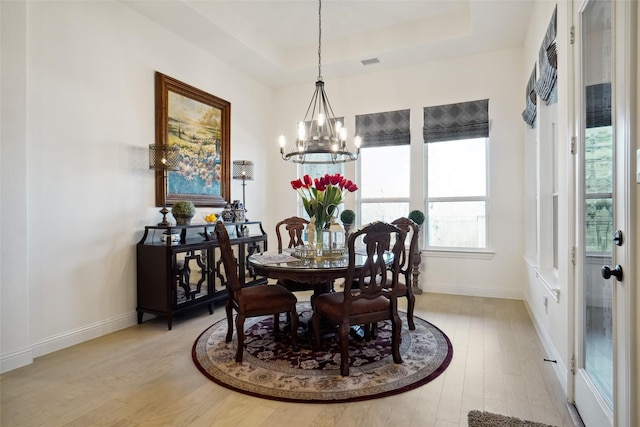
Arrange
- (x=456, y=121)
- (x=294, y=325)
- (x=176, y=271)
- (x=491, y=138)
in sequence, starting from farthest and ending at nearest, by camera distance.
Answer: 1. (x=456, y=121)
2. (x=491, y=138)
3. (x=176, y=271)
4. (x=294, y=325)

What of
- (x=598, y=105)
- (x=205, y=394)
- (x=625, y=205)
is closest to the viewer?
(x=625, y=205)

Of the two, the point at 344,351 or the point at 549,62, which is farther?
the point at 549,62

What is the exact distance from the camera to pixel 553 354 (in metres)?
2.64

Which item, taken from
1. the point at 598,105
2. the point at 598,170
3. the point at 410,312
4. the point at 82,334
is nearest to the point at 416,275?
the point at 410,312

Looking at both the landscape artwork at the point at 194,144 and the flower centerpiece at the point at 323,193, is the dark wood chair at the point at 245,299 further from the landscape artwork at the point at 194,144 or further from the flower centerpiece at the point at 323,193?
the landscape artwork at the point at 194,144

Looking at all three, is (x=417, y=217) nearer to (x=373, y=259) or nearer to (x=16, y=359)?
(x=373, y=259)

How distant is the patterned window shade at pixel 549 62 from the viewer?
2.52 metres

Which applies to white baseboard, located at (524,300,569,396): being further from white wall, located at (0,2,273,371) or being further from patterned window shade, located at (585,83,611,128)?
white wall, located at (0,2,273,371)

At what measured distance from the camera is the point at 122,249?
3537mm

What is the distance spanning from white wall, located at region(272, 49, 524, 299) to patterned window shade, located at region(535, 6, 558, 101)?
1.60 metres

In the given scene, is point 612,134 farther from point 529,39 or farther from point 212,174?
point 212,174

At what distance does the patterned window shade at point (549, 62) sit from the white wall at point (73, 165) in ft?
12.3

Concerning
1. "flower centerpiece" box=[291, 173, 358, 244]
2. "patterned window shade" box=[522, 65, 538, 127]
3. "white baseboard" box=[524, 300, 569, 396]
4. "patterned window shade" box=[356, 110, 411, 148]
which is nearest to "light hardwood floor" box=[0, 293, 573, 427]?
"white baseboard" box=[524, 300, 569, 396]

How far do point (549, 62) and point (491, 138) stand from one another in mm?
2102
